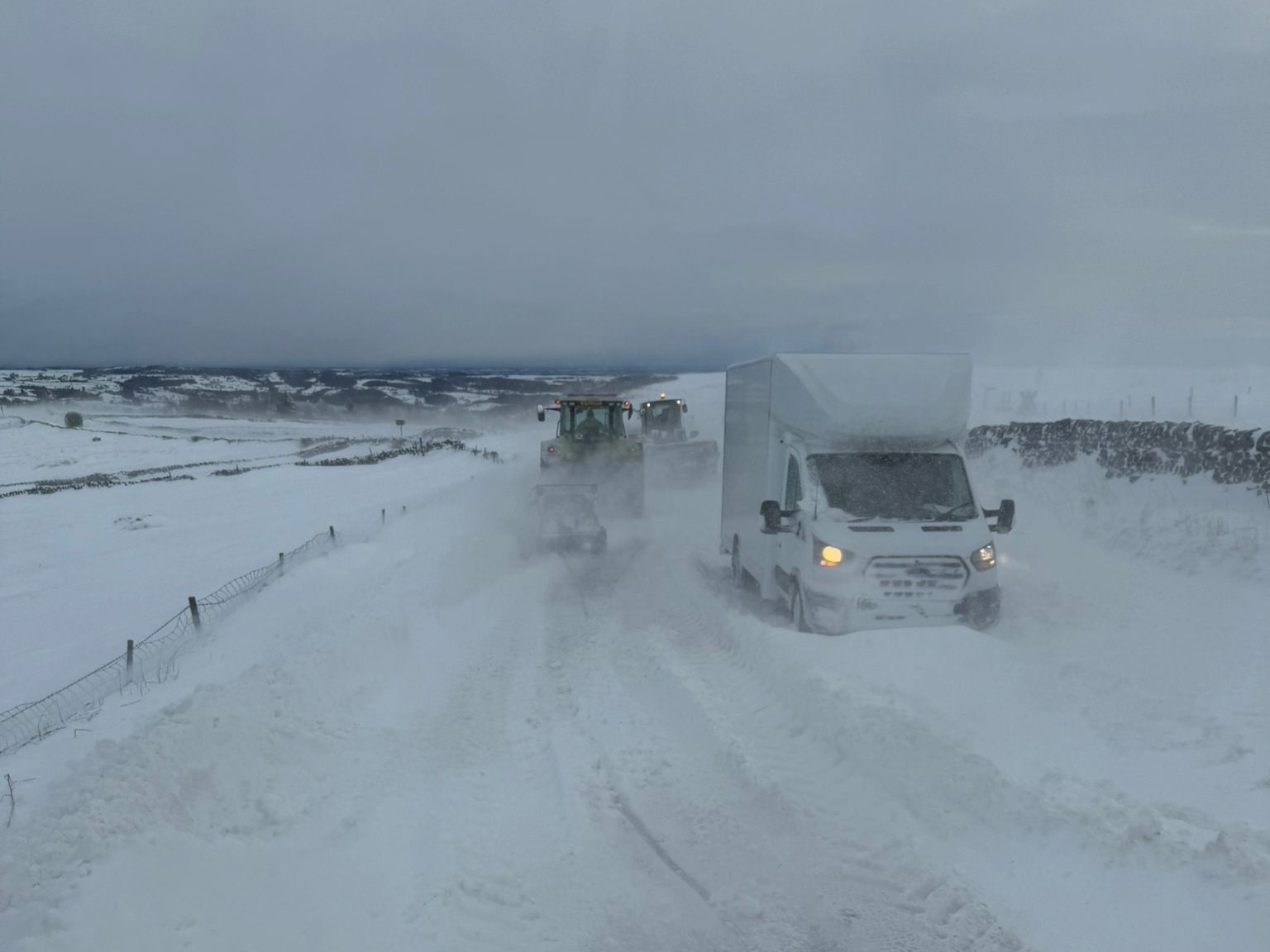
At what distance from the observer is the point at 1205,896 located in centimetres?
416

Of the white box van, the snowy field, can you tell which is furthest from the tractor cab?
the white box van

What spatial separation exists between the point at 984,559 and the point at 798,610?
78.3 inches

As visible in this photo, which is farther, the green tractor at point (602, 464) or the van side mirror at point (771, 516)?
the green tractor at point (602, 464)

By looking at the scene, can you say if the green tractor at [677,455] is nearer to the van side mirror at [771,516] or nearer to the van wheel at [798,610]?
the van side mirror at [771,516]

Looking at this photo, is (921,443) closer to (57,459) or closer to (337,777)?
(337,777)

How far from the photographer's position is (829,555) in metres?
8.66

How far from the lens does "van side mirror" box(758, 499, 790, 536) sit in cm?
927

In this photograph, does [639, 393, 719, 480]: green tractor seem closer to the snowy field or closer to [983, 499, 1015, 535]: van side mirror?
the snowy field

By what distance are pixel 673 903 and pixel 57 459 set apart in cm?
4559

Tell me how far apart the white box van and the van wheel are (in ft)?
0.09

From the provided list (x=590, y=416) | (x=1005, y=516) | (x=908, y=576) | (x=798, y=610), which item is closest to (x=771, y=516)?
(x=798, y=610)

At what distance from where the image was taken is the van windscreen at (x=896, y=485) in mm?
9094

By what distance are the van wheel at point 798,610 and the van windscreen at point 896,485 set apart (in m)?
1.03

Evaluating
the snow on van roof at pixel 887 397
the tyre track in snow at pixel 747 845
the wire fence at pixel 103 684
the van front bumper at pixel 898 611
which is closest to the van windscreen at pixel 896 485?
the snow on van roof at pixel 887 397
